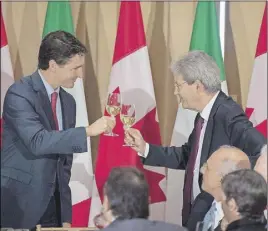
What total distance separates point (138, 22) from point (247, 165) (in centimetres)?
199

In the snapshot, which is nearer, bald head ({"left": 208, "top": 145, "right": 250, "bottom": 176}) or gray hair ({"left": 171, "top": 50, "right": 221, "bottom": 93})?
bald head ({"left": 208, "top": 145, "right": 250, "bottom": 176})

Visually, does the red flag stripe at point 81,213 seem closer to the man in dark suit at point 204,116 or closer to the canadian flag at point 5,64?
the canadian flag at point 5,64

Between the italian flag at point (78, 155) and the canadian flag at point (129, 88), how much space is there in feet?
0.25

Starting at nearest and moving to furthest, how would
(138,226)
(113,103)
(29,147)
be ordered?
(138,226)
(29,147)
(113,103)

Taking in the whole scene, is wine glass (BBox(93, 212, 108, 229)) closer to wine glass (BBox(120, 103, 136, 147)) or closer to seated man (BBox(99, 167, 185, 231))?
seated man (BBox(99, 167, 185, 231))

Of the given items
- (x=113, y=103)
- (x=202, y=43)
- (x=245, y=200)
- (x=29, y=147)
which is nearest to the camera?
(x=245, y=200)

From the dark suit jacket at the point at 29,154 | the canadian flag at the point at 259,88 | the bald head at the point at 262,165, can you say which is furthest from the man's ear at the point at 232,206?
the canadian flag at the point at 259,88

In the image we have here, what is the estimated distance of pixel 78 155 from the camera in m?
4.69

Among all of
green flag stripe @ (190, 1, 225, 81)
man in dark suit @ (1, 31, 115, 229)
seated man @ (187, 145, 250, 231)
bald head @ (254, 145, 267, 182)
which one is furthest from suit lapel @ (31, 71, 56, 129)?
green flag stripe @ (190, 1, 225, 81)

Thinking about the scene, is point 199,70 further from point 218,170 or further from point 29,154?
point 29,154

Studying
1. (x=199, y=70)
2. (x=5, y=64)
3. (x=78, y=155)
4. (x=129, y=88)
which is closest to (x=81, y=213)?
(x=78, y=155)

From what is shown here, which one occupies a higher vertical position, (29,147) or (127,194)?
(127,194)

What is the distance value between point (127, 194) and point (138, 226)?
14 cm

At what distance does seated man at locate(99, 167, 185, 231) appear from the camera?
2.25 metres
